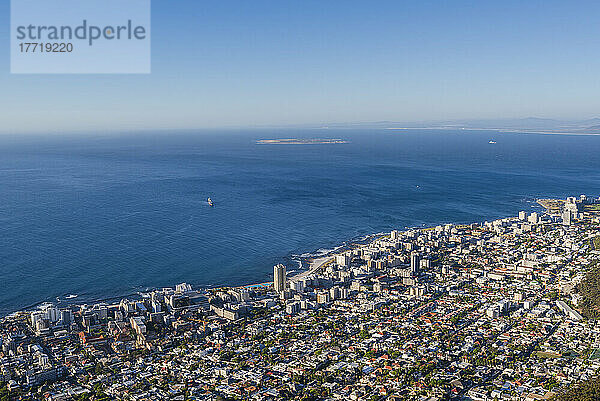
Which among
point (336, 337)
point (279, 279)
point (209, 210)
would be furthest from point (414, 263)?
point (209, 210)

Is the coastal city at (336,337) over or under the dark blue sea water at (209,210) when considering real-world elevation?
under

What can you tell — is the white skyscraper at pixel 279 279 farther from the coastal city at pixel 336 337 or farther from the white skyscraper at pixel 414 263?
the white skyscraper at pixel 414 263

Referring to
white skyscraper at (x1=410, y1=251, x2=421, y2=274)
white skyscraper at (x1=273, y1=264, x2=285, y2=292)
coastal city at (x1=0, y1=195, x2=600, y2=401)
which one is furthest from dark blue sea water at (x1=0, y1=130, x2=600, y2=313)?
white skyscraper at (x1=410, y1=251, x2=421, y2=274)

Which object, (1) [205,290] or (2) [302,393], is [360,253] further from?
(2) [302,393]

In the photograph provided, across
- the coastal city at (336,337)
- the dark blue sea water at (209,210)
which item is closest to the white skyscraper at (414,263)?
the coastal city at (336,337)

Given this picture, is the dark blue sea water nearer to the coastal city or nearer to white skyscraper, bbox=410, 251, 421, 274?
the coastal city
